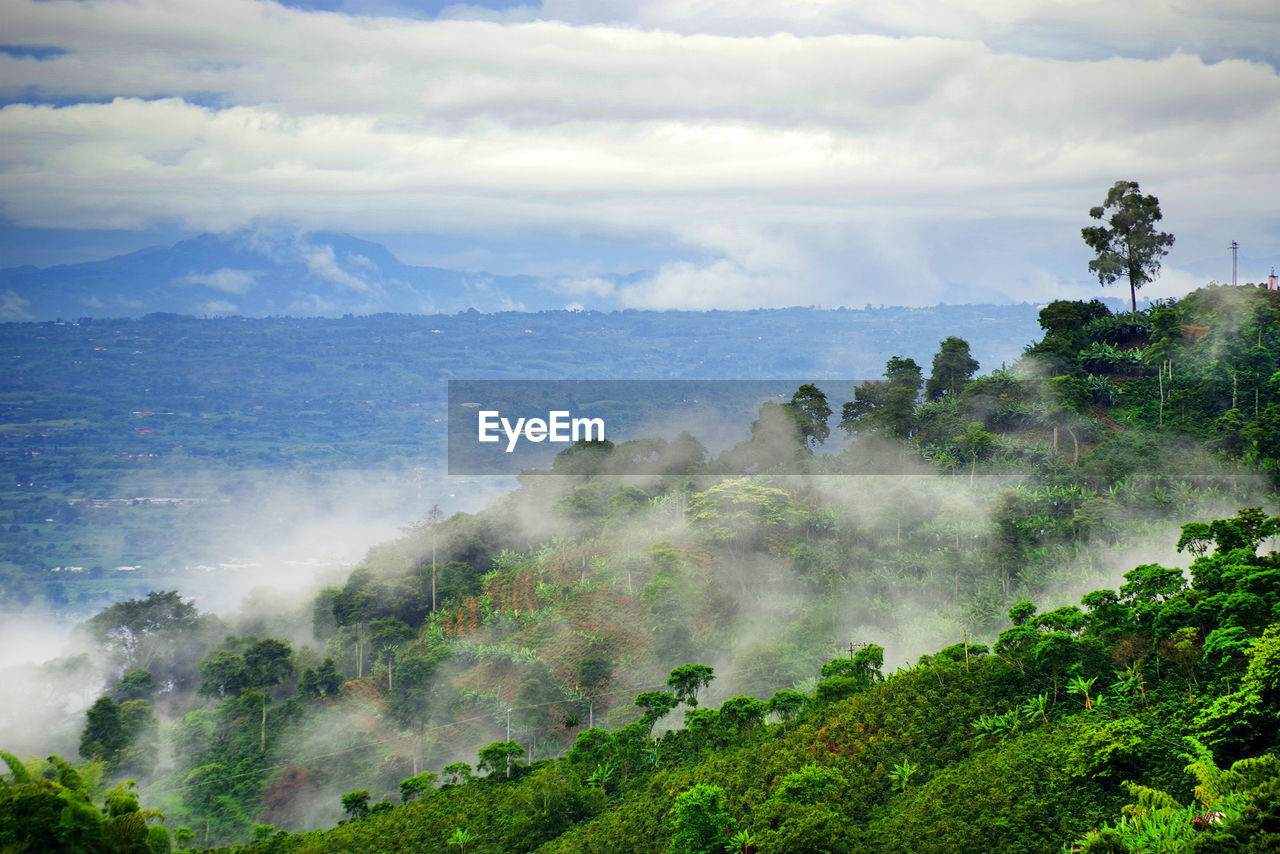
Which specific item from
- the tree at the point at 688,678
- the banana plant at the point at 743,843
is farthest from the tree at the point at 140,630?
the banana plant at the point at 743,843

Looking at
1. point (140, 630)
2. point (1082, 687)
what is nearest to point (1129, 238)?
point (1082, 687)

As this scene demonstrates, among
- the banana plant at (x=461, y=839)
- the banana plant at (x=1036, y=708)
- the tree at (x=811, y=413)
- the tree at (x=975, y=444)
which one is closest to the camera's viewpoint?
the banana plant at (x=1036, y=708)

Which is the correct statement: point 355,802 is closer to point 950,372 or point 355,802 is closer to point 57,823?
point 57,823

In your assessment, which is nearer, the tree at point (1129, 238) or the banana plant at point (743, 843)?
the banana plant at point (743, 843)

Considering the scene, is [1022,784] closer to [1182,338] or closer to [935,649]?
[935,649]

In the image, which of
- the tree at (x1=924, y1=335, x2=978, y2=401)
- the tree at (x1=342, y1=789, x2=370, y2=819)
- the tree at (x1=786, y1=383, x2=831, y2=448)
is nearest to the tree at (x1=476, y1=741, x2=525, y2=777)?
the tree at (x1=342, y1=789, x2=370, y2=819)

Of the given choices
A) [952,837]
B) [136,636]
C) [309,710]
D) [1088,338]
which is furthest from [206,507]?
[952,837]

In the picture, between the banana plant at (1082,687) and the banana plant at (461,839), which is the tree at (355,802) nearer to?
the banana plant at (461,839)
